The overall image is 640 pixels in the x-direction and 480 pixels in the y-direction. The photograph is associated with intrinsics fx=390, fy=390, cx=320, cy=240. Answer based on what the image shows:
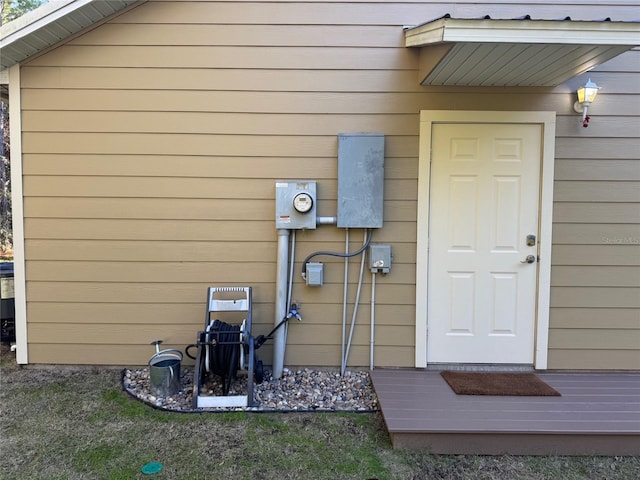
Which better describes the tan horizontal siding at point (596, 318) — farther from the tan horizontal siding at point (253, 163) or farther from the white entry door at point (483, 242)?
the white entry door at point (483, 242)

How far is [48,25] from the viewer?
2.66 meters

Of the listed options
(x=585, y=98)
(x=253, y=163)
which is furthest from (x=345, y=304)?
(x=585, y=98)

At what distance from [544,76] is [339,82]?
1425 mm

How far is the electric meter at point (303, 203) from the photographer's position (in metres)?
2.84

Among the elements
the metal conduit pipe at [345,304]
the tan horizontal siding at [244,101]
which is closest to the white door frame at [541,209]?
the tan horizontal siding at [244,101]

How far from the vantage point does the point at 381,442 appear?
2203mm

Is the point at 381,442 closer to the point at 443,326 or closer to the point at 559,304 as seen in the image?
the point at 443,326

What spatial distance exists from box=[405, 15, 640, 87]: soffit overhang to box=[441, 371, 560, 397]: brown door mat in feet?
6.97

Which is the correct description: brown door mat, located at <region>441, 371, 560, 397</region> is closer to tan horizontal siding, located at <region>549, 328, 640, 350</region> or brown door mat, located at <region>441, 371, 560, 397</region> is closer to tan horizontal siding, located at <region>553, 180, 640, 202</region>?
tan horizontal siding, located at <region>549, 328, 640, 350</region>

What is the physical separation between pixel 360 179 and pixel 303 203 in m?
0.46

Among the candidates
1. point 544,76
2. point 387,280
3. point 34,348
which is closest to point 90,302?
point 34,348

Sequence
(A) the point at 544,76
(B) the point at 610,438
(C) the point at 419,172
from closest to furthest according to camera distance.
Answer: (B) the point at 610,438, (A) the point at 544,76, (C) the point at 419,172

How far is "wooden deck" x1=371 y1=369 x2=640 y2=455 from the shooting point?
2.12m

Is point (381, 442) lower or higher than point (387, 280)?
lower
